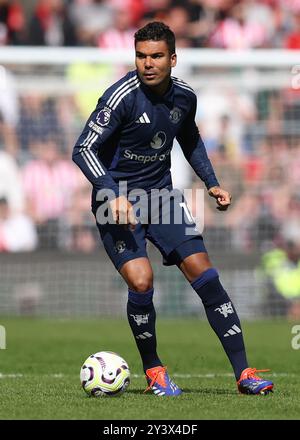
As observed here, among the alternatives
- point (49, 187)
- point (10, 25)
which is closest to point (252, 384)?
point (49, 187)

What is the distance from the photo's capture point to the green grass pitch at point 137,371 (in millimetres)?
6066

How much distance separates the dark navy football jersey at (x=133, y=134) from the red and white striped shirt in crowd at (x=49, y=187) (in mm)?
7480

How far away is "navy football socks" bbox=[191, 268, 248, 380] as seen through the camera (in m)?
7.05

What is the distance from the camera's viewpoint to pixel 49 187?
1494 centimetres

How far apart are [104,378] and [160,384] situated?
0.47 meters

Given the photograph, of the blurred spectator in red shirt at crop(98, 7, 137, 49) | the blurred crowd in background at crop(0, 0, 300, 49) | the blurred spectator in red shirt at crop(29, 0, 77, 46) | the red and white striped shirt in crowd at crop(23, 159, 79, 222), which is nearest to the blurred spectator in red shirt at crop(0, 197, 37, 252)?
the red and white striped shirt in crowd at crop(23, 159, 79, 222)

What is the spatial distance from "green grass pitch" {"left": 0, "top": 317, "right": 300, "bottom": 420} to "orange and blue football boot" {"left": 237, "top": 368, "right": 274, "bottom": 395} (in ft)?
0.23

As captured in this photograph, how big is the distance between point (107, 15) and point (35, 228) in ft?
15.9

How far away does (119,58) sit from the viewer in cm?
1348

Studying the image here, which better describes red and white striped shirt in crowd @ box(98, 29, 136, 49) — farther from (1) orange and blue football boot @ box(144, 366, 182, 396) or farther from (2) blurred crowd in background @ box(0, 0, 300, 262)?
(1) orange and blue football boot @ box(144, 366, 182, 396)

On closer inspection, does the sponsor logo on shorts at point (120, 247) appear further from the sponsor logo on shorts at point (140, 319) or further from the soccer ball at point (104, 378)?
the soccer ball at point (104, 378)

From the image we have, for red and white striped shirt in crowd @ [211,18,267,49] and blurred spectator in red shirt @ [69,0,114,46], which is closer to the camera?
red and white striped shirt in crowd @ [211,18,267,49]

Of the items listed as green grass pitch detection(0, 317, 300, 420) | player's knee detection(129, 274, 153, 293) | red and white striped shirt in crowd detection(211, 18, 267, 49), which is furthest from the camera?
red and white striped shirt in crowd detection(211, 18, 267, 49)

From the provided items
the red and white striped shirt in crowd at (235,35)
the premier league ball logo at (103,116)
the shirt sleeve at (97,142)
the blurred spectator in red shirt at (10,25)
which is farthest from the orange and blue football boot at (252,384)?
the blurred spectator in red shirt at (10,25)
